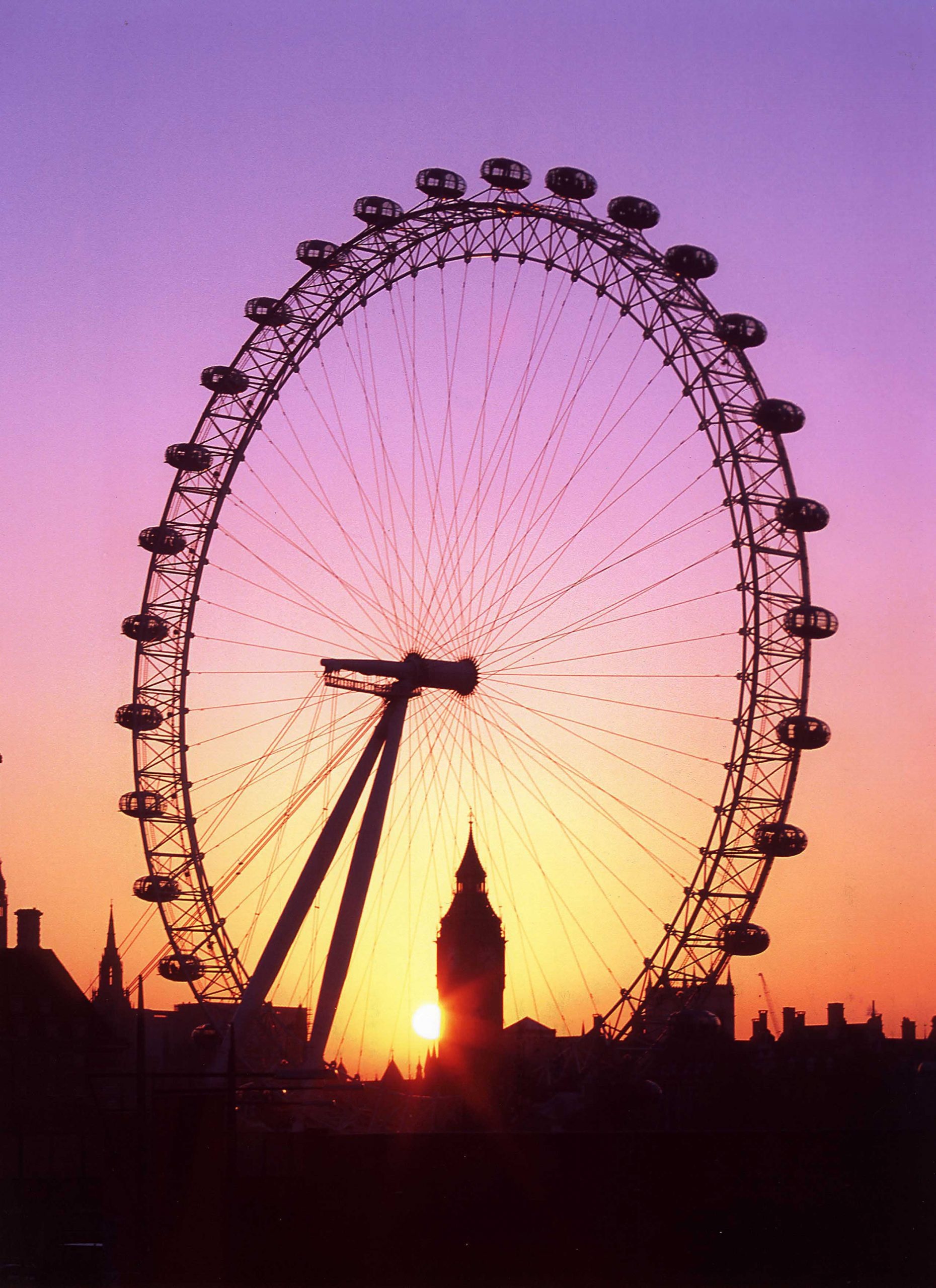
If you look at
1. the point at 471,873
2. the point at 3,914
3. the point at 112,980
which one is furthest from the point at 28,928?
the point at 471,873

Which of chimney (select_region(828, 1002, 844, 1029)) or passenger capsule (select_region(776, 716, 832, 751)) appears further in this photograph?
chimney (select_region(828, 1002, 844, 1029))

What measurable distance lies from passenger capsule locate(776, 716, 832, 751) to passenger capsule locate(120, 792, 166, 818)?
15542 millimetres

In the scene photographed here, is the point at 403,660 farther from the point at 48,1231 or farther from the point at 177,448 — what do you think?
the point at 48,1231

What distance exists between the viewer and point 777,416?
169 feet

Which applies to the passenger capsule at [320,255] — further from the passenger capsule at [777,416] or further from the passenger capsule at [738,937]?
the passenger capsule at [738,937]

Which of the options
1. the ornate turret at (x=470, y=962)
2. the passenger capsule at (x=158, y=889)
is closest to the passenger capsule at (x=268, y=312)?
the passenger capsule at (x=158, y=889)

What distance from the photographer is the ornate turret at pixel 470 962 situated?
132m

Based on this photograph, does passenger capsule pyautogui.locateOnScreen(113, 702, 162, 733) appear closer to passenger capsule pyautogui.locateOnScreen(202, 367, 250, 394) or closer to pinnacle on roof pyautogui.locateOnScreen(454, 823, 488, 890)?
passenger capsule pyautogui.locateOnScreen(202, 367, 250, 394)

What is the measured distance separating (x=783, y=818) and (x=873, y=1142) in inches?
339

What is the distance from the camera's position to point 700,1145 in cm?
5194

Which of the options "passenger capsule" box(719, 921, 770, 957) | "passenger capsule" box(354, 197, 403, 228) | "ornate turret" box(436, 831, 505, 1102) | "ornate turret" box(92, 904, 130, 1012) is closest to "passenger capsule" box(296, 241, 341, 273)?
"passenger capsule" box(354, 197, 403, 228)

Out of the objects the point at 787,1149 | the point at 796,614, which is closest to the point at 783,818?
the point at 796,614

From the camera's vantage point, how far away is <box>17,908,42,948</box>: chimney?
224ft

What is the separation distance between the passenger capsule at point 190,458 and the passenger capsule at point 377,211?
7215 millimetres
